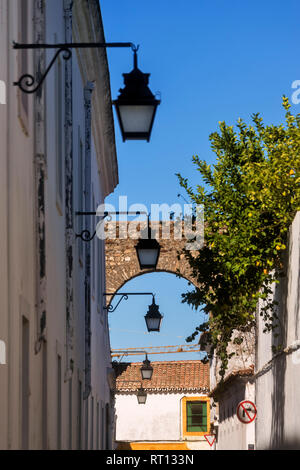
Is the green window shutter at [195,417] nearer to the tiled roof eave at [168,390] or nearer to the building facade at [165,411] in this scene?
the building facade at [165,411]

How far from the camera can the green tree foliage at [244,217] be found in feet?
40.9

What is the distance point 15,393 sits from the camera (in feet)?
23.2

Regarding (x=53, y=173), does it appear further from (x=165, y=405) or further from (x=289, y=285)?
(x=165, y=405)

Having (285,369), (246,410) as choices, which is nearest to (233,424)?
(246,410)

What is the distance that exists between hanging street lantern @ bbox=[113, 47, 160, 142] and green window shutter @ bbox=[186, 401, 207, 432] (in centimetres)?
4086

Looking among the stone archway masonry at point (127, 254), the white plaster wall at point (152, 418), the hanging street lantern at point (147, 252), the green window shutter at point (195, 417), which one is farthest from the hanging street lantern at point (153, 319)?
the green window shutter at point (195, 417)

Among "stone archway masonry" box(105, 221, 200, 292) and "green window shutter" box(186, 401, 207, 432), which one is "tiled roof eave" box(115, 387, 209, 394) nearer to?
"green window shutter" box(186, 401, 207, 432)

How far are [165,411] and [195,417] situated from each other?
1510mm

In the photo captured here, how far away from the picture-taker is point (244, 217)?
1284 cm

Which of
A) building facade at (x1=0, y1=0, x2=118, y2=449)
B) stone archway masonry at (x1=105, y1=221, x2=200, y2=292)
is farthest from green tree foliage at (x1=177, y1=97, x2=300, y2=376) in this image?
stone archway masonry at (x1=105, y1=221, x2=200, y2=292)

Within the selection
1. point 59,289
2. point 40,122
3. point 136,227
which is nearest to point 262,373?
point 59,289

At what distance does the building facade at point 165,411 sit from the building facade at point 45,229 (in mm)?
30274

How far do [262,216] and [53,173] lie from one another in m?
3.58
